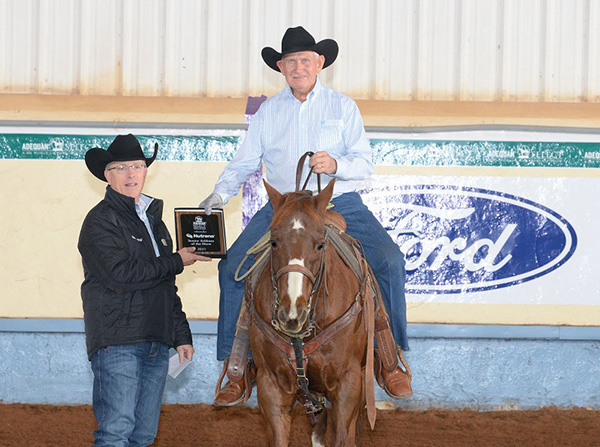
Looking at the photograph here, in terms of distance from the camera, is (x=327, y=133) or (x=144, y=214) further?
(x=327, y=133)

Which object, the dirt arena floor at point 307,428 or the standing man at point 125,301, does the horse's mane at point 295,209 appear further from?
the dirt arena floor at point 307,428

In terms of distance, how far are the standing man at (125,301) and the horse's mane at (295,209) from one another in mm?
679

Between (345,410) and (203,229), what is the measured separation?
4.38 ft

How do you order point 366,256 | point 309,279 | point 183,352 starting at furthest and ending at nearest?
point 366,256 < point 183,352 < point 309,279

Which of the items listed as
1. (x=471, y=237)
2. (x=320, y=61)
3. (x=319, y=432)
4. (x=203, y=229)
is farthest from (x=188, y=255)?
(x=471, y=237)

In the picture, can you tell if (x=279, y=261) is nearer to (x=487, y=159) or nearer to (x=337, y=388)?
(x=337, y=388)

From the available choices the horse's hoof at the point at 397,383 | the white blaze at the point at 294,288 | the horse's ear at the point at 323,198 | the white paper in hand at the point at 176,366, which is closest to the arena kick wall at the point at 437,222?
the horse's hoof at the point at 397,383

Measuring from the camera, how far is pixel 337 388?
474 cm

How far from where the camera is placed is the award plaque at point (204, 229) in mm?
4836

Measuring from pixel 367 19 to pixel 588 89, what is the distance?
2.31 meters

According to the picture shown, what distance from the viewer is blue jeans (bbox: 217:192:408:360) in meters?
5.26

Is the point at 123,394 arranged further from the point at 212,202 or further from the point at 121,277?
the point at 212,202

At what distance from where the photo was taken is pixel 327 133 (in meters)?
5.33

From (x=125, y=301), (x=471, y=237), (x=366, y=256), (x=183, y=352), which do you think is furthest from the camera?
(x=471, y=237)
